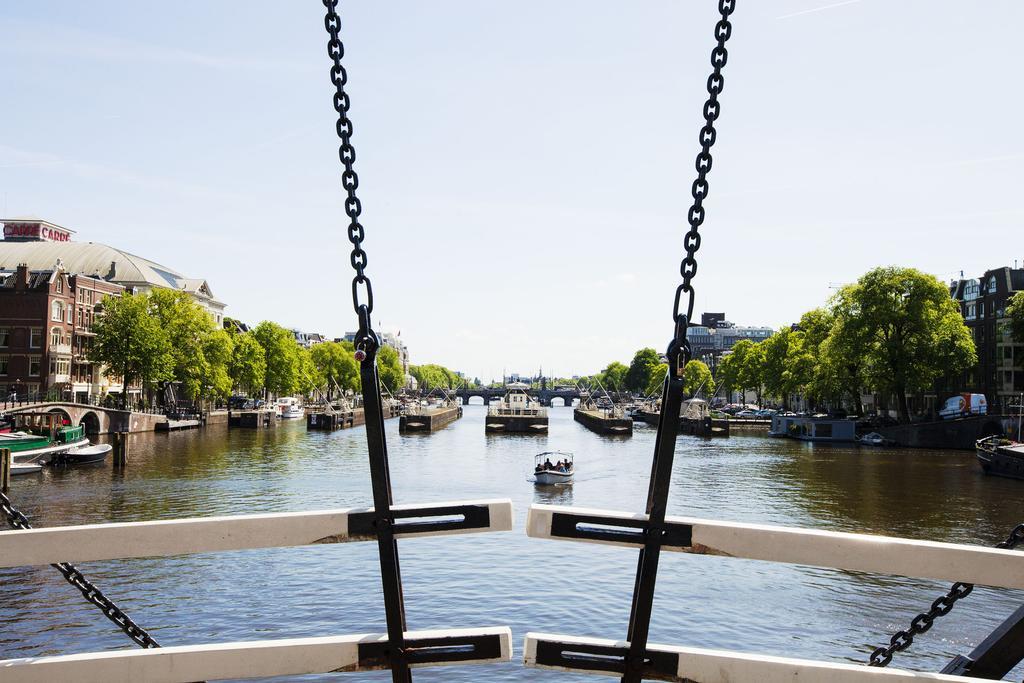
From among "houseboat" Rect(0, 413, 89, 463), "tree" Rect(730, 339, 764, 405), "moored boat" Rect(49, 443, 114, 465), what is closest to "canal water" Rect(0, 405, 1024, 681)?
"moored boat" Rect(49, 443, 114, 465)

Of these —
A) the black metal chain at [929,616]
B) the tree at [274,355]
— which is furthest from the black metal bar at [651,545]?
the tree at [274,355]

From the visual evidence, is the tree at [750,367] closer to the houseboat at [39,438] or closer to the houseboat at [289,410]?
the houseboat at [289,410]

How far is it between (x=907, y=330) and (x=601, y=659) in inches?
3535

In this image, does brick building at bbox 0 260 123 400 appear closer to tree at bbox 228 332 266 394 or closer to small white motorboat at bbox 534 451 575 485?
tree at bbox 228 332 266 394

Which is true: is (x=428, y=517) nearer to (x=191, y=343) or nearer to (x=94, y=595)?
(x=94, y=595)

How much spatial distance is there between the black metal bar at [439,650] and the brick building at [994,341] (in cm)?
9568

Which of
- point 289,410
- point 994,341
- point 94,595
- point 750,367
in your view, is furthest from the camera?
point 750,367

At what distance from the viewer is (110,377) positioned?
98.0 meters

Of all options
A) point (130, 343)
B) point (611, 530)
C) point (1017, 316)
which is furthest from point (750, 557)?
point (130, 343)

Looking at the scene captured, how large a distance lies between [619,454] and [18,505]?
4828 centimetres

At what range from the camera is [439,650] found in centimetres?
489

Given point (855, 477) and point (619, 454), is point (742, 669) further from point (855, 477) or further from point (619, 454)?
point (619, 454)

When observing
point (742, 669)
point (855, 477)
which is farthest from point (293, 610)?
point (855, 477)

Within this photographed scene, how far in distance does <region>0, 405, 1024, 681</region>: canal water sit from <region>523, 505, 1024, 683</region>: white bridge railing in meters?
7.75
